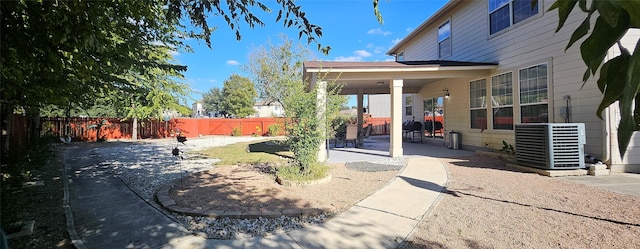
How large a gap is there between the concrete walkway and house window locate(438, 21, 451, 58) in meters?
7.68

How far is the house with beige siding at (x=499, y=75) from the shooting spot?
6.68m

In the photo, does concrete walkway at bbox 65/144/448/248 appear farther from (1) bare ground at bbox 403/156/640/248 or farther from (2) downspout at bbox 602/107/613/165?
(2) downspout at bbox 602/107/613/165

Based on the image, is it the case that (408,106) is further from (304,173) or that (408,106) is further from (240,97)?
(240,97)

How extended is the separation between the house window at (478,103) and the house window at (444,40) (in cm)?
229

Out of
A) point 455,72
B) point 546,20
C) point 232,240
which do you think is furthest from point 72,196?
point 546,20

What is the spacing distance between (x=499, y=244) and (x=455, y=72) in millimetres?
7214

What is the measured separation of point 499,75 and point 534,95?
55.3 inches

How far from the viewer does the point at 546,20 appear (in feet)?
24.5

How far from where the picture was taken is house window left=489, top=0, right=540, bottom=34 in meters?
8.22

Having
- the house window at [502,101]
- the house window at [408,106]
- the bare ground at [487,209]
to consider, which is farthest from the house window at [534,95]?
the house window at [408,106]

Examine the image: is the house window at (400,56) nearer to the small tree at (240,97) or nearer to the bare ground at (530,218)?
the bare ground at (530,218)

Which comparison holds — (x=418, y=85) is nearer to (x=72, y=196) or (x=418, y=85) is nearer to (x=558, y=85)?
(x=558, y=85)

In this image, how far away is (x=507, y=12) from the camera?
887 centimetres

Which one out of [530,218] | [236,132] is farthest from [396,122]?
[236,132]
